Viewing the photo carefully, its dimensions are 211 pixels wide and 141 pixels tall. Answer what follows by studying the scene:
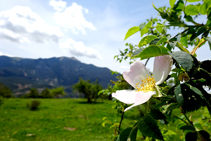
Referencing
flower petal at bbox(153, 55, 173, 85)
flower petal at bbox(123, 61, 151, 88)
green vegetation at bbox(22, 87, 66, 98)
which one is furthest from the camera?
green vegetation at bbox(22, 87, 66, 98)

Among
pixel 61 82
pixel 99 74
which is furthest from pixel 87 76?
pixel 61 82

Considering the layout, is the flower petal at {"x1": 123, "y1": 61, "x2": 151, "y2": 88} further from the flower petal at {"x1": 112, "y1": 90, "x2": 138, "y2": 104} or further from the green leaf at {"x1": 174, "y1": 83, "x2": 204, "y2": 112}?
the green leaf at {"x1": 174, "y1": 83, "x2": 204, "y2": 112}

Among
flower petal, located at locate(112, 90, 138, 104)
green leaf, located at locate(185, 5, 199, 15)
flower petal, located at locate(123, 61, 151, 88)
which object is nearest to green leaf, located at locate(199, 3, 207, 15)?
green leaf, located at locate(185, 5, 199, 15)

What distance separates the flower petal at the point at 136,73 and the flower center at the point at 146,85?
0.07ft

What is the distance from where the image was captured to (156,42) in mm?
610

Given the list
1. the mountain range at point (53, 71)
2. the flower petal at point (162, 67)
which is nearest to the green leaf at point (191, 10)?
the flower petal at point (162, 67)

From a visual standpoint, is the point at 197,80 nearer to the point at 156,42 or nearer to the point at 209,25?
the point at 156,42

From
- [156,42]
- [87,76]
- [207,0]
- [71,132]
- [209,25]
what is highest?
[87,76]

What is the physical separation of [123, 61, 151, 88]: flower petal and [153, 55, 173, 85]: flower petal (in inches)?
2.9

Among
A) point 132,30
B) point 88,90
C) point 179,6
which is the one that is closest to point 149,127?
point 132,30

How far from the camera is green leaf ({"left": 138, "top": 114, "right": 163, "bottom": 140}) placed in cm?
47

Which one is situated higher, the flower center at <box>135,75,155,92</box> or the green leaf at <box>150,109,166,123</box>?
the flower center at <box>135,75,155,92</box>

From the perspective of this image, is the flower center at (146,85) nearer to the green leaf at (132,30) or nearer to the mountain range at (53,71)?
the green leaf at (132,30)

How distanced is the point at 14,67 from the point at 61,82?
60349mm
